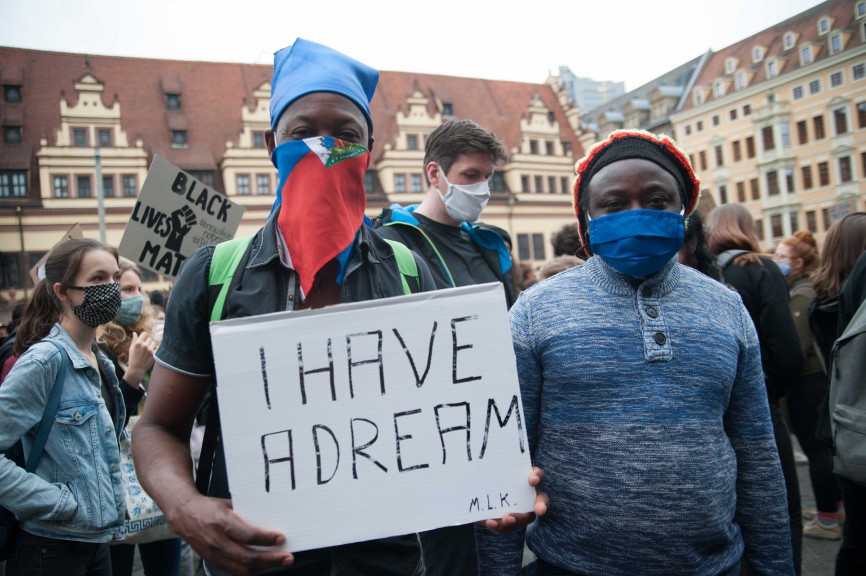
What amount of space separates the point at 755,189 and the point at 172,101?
36099 mm

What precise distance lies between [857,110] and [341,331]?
128ft

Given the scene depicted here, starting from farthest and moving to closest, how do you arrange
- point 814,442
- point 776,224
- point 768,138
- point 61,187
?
point 776,224 < point 768,138 < point 61,187 < point 814,442

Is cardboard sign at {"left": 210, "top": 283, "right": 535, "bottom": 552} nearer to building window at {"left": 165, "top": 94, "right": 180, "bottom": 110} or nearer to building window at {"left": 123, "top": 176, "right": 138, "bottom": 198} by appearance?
building window at {"left": 123, "top": 176, "right": 138, "bottom": 198}

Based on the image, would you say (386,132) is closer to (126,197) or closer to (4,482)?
(126,197)

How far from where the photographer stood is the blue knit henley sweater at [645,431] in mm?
1688

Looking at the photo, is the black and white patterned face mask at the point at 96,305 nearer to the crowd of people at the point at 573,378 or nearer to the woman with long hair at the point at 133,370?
the woman with long hair at the point at 133,370

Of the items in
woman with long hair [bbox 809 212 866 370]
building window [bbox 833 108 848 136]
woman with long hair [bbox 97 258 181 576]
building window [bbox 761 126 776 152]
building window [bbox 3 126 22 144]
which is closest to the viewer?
woman with long hair [bbox 97 258 181 576]

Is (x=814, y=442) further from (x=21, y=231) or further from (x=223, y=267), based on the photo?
(x=21, y=231)

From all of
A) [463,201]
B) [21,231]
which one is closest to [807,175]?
[463,201]

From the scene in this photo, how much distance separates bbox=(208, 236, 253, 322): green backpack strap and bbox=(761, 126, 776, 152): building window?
44.1 m

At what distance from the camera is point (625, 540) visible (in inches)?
66.6

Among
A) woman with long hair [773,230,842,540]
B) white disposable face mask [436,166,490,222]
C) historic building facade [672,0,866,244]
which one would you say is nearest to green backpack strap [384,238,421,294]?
white disposable face mask [436,166,490,222]

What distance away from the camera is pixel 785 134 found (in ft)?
126

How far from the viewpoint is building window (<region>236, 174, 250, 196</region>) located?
33.9 m
